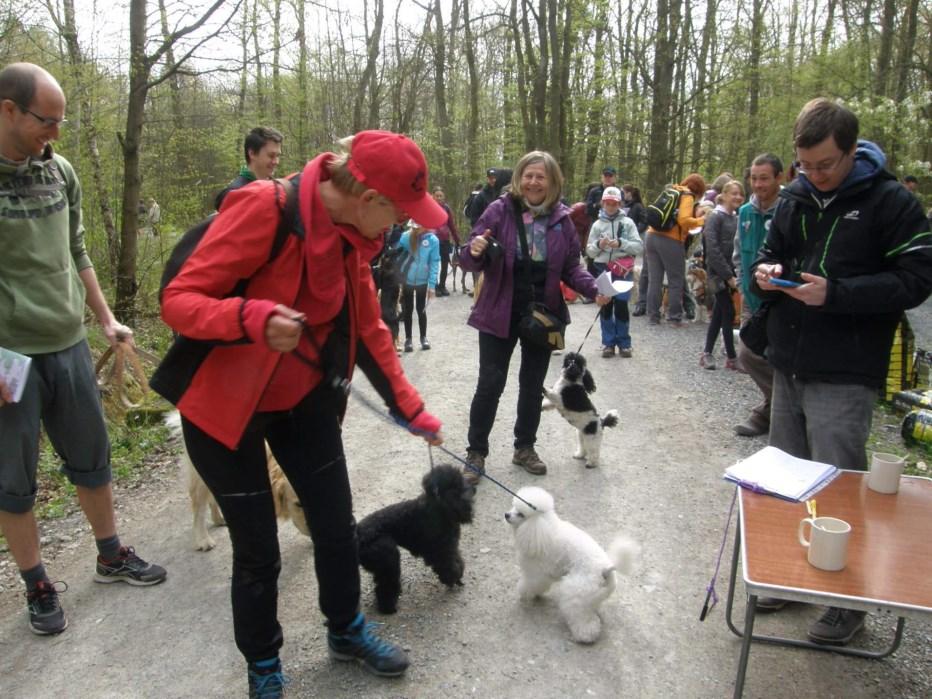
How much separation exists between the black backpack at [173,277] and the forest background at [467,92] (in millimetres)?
5949

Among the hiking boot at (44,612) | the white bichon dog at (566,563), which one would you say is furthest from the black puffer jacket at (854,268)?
the hiking boot at (44,612)

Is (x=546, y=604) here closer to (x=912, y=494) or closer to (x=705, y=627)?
(x=705, y=627)

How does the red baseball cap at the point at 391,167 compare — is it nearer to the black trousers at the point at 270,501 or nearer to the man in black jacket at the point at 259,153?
the black trousers at the point at 270,501

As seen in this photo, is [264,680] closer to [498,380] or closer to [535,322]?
[498,380]

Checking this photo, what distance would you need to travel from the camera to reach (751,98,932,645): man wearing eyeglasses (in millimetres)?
2535

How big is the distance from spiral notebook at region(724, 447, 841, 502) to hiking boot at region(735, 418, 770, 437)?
9.45 ft

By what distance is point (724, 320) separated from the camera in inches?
296

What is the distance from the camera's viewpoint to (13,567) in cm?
360

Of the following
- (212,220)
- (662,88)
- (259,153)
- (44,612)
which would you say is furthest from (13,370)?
(662,88)

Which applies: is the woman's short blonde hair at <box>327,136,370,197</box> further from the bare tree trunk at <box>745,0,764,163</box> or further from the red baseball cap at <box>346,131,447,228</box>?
the bare tree trunk at <box>745,0,764,163</box>

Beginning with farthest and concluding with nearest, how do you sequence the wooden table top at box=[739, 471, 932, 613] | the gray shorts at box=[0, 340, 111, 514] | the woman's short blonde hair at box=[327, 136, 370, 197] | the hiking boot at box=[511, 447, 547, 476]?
1. the hiking boot at box=[511, 447, 547, 476]
2. the gray shorts at box=[0, 340, 111, 514]
3. the woman's short blonde hair at box=[327, 136, 370, 197]
4. the wooden table top at box=[739, 471, 932, 613]

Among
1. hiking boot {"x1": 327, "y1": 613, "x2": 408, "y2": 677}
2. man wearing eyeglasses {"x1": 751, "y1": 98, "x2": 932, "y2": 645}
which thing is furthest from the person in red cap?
man wearing eyeglasses {"x1": 751, "y1": 98, "x2": 932, "y2": 645}

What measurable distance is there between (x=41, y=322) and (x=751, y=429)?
512 centimetres

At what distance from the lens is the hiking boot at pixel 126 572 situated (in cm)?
334
